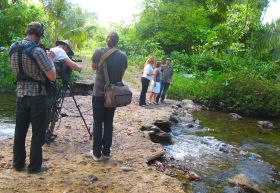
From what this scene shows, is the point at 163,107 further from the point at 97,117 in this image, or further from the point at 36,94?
the point at 36,94

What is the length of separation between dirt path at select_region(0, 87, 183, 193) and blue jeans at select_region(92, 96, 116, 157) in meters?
0.28

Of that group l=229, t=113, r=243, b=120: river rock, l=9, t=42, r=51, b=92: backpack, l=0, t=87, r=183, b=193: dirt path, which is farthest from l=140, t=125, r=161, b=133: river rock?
l=229, t=113, r=243, b=120: river rock

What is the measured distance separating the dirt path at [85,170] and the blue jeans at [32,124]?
0.21m

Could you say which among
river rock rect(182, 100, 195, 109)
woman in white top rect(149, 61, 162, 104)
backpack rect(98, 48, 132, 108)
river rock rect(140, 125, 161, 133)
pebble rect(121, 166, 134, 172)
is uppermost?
backpack rect(98, 48, 132, 108)

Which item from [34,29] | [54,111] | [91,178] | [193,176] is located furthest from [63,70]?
[193,176]

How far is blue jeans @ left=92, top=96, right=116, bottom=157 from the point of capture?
5906 mm

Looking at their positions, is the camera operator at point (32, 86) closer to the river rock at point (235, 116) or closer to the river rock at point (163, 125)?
the river rock at point (163, 125)

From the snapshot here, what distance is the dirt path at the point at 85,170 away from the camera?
502 cm

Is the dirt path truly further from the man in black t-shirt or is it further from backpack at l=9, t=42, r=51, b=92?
backpack at l=9, t=42, r=51, b=92

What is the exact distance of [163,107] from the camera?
14.0 meters

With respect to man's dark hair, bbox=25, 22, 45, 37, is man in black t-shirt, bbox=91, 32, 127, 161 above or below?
below

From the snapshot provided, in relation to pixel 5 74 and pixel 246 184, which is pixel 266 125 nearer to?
pixel 246 184

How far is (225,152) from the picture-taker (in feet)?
30.0

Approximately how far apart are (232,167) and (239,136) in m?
3.95
